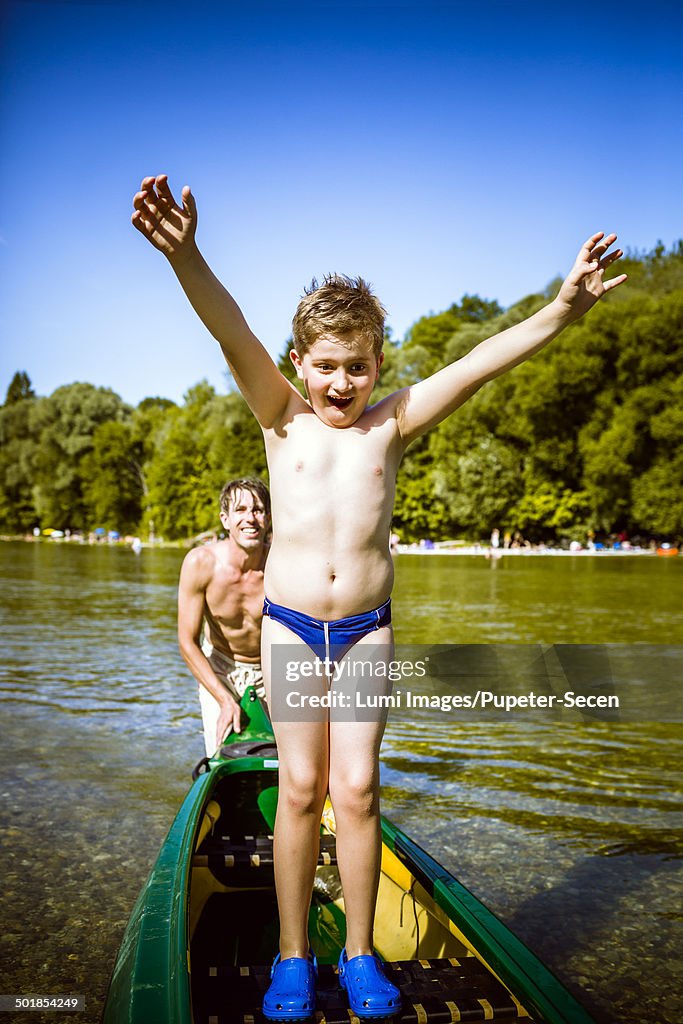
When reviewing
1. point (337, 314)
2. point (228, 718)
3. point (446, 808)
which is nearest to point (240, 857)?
point (228, 718)

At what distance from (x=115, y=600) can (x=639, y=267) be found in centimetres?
4069

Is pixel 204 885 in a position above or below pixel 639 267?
below

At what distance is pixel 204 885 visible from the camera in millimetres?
3334

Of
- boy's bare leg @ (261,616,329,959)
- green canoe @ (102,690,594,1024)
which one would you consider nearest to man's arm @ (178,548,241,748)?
green canoe @ (102,690,594,1024)

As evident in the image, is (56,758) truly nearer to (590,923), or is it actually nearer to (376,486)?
(590,923)

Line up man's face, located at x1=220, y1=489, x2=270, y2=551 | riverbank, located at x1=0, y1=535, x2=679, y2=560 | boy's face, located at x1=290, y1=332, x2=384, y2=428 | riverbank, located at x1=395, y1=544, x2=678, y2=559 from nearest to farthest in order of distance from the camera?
boy's face, located at x1=290, y1=332, x2=384, y2=428, man's face, located at x1=220, y1=489, x2=270, y2=551, riverbank, located at x1=0, y1=535, x2=679, y2=560, riverbank, located at x1=395, y1=544, x2=678, y2=559

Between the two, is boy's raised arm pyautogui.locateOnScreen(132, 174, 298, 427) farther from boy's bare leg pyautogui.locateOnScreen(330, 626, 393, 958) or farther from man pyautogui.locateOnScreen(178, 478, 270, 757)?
man pyautogui.locateOnScreen(178, 478, 270, 757)

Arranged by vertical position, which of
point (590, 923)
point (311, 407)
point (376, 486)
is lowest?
point (590, 923)

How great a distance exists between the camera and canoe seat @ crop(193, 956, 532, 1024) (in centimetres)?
223

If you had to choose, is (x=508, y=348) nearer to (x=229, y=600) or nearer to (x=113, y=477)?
(x=229, y=600)

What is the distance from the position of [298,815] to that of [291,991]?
402 millimetres

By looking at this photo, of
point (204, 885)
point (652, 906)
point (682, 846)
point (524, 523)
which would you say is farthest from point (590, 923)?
point (524, 523)

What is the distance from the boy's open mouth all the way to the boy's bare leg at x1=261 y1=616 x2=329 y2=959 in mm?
612

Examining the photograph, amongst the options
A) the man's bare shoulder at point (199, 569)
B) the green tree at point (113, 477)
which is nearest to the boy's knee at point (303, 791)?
the man's bare shoulder at point (199, 569)
